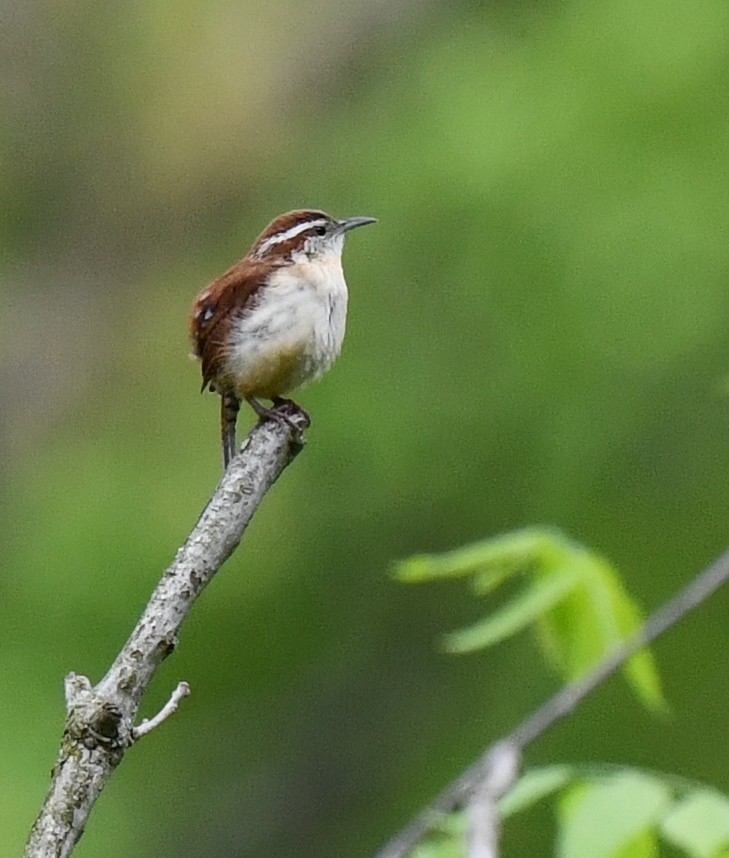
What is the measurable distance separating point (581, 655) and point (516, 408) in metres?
6.55

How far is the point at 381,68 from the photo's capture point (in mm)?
11141

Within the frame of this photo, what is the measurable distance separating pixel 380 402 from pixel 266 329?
6.25 meters

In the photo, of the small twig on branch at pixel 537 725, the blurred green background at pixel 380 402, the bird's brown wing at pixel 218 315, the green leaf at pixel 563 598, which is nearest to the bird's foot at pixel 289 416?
the bird's brown wing at pixel 218 315

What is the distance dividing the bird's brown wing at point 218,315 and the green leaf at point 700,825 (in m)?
1.32

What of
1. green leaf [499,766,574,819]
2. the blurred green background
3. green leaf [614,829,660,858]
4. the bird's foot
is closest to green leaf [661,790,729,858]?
green leaf [614,829,660,858]

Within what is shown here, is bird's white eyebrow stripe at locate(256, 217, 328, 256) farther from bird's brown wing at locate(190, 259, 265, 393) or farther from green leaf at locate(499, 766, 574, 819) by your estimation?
green leaf at locate(499, 766, 574, 819)

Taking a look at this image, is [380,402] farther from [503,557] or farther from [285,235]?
[503,557]

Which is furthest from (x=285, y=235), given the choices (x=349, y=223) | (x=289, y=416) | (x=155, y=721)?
(x=155, y=721)

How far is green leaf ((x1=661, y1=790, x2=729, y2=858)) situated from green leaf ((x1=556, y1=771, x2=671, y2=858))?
36mm

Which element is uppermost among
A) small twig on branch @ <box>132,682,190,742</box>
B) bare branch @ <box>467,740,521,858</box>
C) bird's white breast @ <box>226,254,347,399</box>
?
bird's white breast @ <box>226,254,347,399</box>

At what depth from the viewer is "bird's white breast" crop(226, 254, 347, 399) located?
130 inches

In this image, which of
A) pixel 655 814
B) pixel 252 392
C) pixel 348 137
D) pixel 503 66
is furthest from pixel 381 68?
pixel 655 814

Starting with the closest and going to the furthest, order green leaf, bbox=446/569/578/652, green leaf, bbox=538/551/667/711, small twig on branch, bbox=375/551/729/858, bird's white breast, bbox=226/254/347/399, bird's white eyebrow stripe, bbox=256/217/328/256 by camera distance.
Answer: small twig on branch, bbox=375/551/729/858 < green leaf, bbox=446/569/578/652 < green leaf, bbox=538/551/667/711 < bird's white breast, bbox=226/254/347/399 < bird's white eyebrow stripe, bbox=256/217/328/256

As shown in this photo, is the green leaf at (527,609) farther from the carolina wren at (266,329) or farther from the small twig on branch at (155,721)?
the small twig on branch at (155,721)
